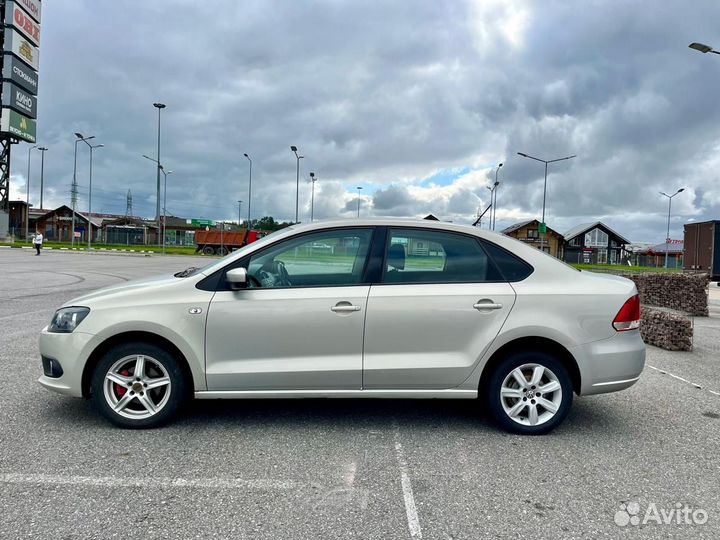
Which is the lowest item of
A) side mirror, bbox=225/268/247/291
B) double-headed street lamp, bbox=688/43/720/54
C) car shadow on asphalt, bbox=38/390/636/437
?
car shadow on asphalt, bbox=38/390/636/437

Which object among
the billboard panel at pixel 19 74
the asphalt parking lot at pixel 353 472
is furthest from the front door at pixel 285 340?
the billboard panel at pixel 19 74

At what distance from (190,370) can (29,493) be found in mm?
1222

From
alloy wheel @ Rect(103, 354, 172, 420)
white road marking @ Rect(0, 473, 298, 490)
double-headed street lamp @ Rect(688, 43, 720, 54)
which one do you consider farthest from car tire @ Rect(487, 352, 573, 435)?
double-headed street lamp @ Rect(688, 43, 720, 54)

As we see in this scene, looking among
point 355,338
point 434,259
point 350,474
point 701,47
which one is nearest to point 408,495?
point 350,474

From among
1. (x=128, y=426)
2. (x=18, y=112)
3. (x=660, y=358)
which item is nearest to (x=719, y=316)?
(x=660, y=358)

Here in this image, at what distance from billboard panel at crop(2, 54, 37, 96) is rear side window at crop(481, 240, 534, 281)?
68796 mm

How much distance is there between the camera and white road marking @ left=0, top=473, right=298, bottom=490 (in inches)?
122

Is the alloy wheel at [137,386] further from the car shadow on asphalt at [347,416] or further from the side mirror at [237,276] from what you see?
the side mirror at [237,276]

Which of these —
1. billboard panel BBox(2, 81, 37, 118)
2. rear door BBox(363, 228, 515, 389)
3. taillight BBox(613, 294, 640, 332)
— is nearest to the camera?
rear door BBox(363, 228, 515, 389)

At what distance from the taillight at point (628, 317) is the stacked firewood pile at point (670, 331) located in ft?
15.4

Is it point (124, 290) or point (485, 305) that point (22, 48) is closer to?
point (124, 290)

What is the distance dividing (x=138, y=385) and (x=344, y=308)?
1.65m

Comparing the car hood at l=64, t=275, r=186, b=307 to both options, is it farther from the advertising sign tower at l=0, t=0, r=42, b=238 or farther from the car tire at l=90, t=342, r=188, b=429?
the advertising sign tower at l=0, t=0, r=42, b=238

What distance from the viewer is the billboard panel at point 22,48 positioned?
55.8 meters
